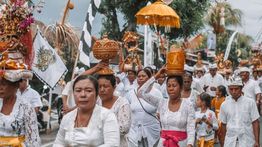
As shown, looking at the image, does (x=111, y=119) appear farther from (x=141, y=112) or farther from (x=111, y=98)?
(x=141, y=112)

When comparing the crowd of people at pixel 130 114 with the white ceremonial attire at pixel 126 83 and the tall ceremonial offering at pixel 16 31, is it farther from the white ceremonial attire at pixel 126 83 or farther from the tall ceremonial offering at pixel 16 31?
the tall ceremonial offering at pixel 16 31

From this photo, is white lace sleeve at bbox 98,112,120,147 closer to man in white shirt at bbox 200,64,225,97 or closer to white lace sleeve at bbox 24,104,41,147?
white lace sleeve at bbox 24,104,41,147

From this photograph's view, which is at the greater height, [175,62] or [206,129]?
[175,62]

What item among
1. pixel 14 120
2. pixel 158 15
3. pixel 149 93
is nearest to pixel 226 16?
pixel 158 15

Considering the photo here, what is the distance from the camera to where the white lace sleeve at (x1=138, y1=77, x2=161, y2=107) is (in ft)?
24.2

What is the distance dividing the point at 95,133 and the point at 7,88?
144cm

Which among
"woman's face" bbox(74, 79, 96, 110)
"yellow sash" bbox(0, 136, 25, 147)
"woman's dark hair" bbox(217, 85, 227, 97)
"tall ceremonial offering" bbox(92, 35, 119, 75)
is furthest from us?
"woman's dark hair" bbox(217, 85, 227, 97)

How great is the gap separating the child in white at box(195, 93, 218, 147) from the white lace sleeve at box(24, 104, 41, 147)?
4.21 m

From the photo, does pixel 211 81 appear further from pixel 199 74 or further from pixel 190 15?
pixel 190 15

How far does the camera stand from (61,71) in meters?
12.1

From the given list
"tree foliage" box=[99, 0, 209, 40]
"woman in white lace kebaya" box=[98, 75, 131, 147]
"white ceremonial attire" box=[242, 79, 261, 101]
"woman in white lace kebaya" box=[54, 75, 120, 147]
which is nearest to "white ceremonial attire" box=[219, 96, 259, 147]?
"woman in white lace kebaya" box=[98, 75, 131, 147]

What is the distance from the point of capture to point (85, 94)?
4203 mm

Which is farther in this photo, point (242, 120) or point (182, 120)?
point (242, 120)

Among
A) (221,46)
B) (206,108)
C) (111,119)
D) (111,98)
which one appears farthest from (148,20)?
(221,46)
